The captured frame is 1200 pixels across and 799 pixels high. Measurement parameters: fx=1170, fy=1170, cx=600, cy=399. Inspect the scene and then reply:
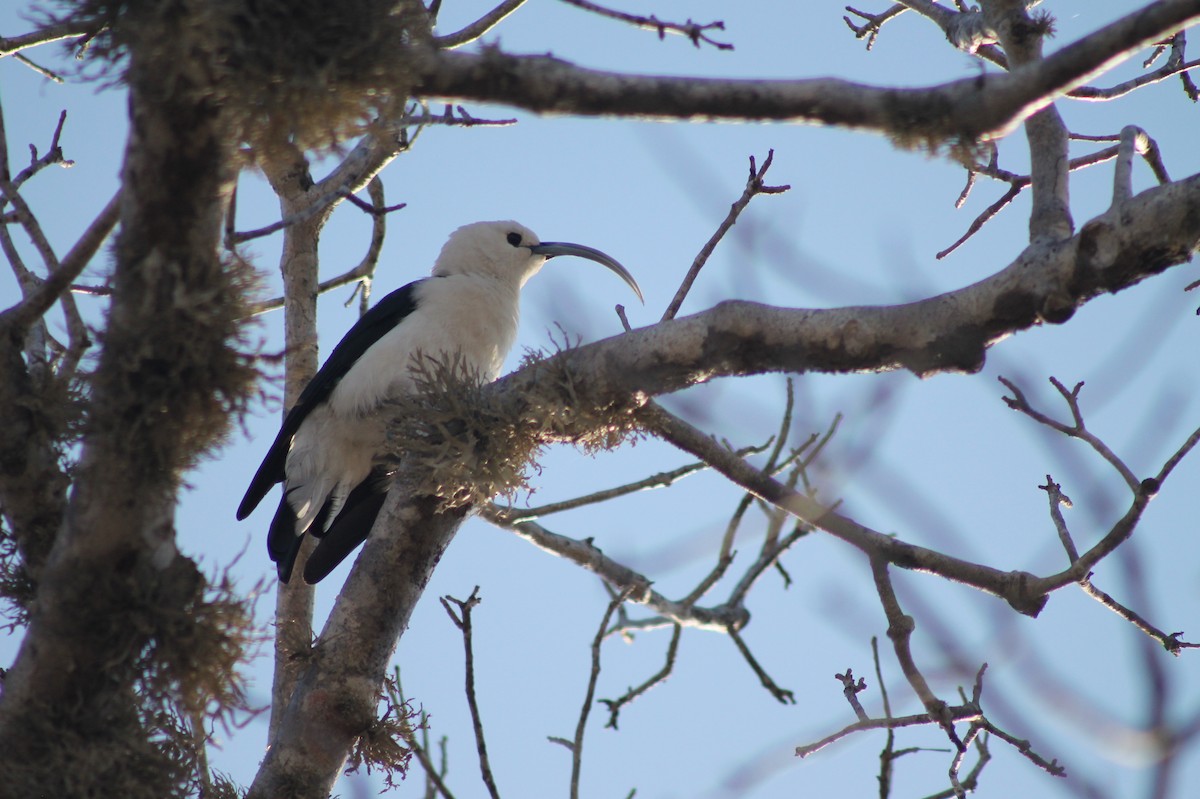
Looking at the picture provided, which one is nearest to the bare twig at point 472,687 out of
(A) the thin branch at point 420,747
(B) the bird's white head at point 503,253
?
(A) the thin branch at point 420,747

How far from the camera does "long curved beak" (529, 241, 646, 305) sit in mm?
6215

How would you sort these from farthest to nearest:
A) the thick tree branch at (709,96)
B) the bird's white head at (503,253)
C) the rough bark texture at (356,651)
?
1. the bird's white head at (503,253)
2. the rough bark texture at (356,651)
3. the thick tree branch at (709,96)

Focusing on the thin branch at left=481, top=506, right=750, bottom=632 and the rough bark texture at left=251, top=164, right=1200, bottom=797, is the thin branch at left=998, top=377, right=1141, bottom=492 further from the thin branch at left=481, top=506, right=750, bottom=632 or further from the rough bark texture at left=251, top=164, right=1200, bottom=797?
the thin branch at left=481, top=506, right=750, bottom=632

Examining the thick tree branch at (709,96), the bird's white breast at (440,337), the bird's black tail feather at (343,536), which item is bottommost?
the thick tree branch at (709,96)

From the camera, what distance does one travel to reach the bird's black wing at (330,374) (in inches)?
186

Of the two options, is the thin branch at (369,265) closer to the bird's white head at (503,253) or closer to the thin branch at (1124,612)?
the bird's white head at (503,253)

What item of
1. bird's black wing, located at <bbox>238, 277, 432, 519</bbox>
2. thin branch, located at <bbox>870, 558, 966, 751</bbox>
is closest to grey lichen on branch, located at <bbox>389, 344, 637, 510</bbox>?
thin branch, located at <bbox>870, 558, 966, 751</bbox>

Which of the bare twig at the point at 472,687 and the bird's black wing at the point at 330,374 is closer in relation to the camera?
the bare twig at the point at 472,687

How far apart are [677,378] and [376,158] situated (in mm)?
2439

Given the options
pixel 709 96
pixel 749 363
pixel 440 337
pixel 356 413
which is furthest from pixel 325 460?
pixel 709 96

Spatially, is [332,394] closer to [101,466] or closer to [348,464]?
[348,464]

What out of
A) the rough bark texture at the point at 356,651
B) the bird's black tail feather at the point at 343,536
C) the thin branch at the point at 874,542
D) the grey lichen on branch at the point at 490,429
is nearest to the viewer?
the thin branch at the point at 874,542

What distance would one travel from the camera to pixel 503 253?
607 cm

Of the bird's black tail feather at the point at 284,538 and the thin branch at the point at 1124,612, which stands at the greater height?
the bird's black tail feather at the point at 284,538
